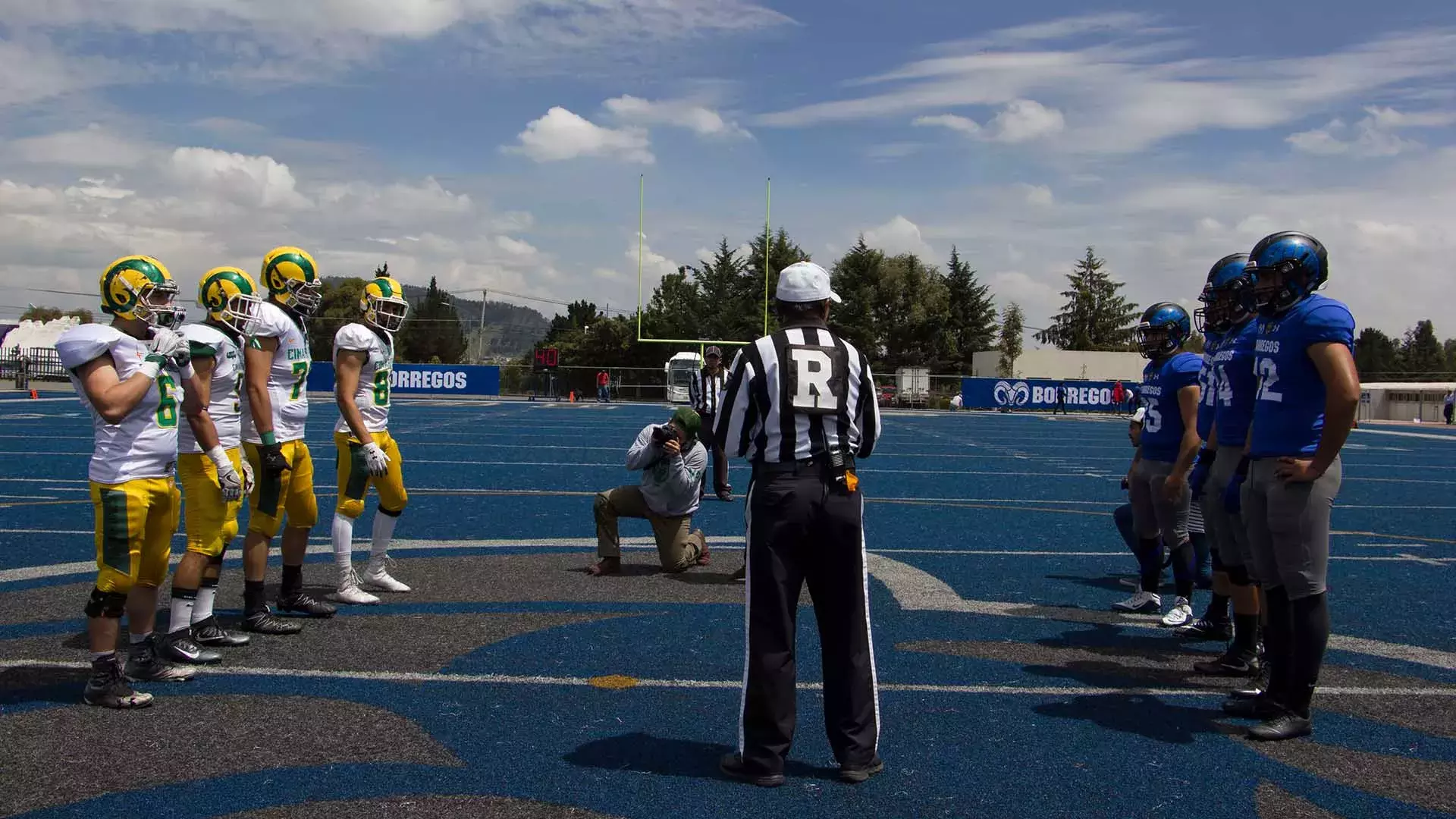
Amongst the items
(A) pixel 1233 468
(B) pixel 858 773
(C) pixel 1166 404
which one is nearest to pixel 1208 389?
(C) pixel 1166 404

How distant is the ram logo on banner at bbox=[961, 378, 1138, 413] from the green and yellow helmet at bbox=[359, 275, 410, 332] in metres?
38.3

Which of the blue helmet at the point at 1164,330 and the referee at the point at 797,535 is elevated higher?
the blue helmet at the point at 1164,330

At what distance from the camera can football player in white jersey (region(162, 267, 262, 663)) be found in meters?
5.19

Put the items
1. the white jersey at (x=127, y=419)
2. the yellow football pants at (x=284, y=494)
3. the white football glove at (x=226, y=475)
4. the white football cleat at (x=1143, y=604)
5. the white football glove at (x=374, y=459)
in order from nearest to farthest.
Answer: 1. the white jersey at (x=127, y=419)
2. the white football glove at (x=226, y=475)
3. the yellow football pants at (x=284, y=494)
4. the white football glove at (x=374, y=459)
5. the white football cleat at (x=1143, y=604)

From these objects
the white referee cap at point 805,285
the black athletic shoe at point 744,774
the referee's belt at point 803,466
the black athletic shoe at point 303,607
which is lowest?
the black athletic shoe at point 744,774

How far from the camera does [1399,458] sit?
20.9 meters

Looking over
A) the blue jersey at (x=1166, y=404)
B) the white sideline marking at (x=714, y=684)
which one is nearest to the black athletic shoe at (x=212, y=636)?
the white sideline marking at (x=714, y=684)

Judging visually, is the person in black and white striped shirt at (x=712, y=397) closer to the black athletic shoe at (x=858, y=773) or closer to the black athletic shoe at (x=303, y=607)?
the black athletic shoe at (x=303, y=607)

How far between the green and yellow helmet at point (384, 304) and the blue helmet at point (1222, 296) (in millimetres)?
4672

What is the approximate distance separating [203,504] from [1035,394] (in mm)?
40714

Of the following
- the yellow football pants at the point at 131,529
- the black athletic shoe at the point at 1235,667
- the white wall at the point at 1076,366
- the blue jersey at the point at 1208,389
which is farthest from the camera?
the white wall at the point at 1076,366

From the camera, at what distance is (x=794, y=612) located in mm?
4066

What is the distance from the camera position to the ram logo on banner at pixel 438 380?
146 ft

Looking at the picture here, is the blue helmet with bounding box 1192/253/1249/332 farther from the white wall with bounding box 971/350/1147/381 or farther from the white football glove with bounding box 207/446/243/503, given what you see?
the white wall with bounding box 971/350/1147/381
